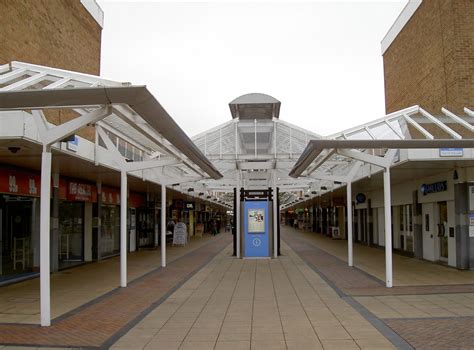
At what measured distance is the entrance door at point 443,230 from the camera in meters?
14.3

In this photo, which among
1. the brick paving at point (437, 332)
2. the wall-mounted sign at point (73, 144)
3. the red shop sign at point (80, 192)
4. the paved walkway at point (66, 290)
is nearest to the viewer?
the brick paving at point (437, 332)

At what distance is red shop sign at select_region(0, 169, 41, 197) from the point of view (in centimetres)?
1112

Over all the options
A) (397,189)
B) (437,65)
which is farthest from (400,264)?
(437,65)

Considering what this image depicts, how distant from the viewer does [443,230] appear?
14.3 meters

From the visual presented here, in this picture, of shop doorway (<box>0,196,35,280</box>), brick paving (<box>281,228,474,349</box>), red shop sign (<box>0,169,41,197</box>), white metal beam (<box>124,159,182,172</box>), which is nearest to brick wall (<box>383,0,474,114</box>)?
brick paving (<box>281,228,474,349</box>)

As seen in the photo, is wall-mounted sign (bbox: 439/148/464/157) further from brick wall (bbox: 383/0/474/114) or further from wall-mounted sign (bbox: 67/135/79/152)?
wall-mounted sign (bbox: 67/135/79/152)

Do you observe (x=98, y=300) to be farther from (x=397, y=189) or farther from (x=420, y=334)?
(x=397, y=189)

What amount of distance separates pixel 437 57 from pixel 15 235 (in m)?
13.1

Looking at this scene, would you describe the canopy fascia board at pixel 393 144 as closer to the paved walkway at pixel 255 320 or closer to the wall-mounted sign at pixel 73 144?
the paved walkway at pixel 255 320

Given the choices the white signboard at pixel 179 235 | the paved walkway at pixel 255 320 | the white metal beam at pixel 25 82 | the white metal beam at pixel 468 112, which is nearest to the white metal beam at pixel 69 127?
the white metal beam at pixel 25 82

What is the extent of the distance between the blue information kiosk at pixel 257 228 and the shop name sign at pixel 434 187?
506cm

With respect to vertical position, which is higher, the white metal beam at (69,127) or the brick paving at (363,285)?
the white metal beam at (69,127)

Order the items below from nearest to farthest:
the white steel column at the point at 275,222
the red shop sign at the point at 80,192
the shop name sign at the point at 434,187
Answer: the shop name sign at the point at 434,187, the red shop sign at the point at 80,192, the white steel column at the point at 275,222

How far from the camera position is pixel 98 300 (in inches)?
364
